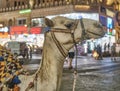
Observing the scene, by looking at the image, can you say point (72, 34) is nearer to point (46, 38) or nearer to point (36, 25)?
point (46, 38)

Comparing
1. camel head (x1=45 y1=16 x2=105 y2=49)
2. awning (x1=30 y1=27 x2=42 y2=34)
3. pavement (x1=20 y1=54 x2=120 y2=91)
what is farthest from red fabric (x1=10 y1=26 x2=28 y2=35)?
camel head (x1=45 y1=16 x2=105 y2=49)

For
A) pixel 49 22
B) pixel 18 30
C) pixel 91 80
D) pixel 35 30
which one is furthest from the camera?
pixel 18 30

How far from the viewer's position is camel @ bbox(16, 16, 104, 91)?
184 inches

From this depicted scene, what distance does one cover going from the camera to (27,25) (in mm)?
56656

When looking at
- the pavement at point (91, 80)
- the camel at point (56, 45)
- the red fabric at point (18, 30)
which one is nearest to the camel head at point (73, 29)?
the camel at point (56, 45)

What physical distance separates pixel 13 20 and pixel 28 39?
7.16 meters

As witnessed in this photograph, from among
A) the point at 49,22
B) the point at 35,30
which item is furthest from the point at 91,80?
the point at 35,30

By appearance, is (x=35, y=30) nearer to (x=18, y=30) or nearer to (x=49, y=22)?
(x=18, y=30)

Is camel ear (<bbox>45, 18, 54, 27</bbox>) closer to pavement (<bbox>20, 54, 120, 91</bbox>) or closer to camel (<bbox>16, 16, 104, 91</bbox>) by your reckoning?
camel (<bbox>16, 16, 104, 91</bbox>)

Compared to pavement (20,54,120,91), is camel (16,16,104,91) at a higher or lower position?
higher

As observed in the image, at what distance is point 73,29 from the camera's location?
4.73 m

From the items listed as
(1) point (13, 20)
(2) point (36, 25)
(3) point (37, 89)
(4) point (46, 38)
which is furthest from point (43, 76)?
(1) point (13, 20)

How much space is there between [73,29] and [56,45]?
0.31 m

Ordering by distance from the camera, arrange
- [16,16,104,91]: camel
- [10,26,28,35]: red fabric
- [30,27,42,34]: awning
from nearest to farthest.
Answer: [16,16,104,91]: camel, [30,27,42,34]: awning, [10,26,28,35]: red fabric
